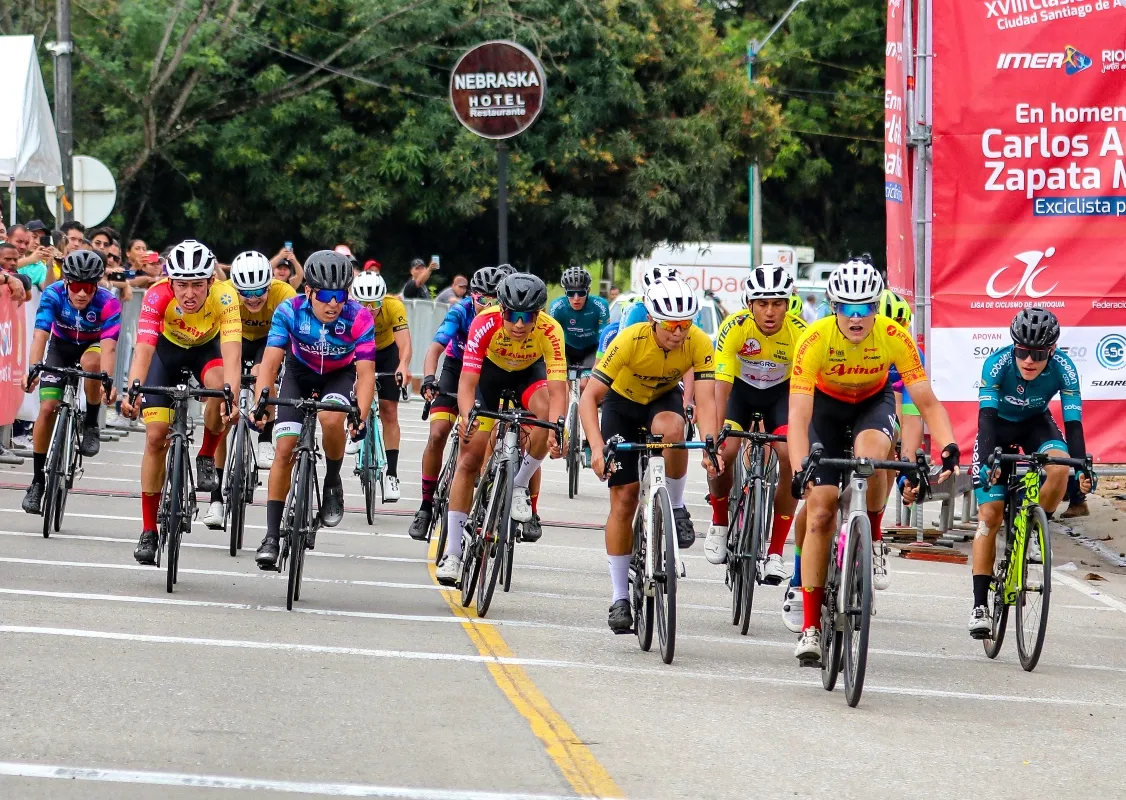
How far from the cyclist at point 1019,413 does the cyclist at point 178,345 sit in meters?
4.42

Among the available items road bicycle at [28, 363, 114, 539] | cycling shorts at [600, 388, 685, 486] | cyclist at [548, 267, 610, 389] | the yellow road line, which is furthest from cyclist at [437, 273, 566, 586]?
cyclist at [548, 267, 610, 389]

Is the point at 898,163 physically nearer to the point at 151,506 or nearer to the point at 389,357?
the point at 389,357

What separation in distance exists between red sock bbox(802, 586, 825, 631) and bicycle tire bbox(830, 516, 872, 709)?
0.46 metres

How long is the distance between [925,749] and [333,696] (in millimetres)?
2506

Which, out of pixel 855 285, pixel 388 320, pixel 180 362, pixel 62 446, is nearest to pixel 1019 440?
pixel 855 285

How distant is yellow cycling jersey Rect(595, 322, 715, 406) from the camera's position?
1012cm

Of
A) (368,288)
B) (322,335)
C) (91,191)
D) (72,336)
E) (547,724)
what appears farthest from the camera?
(91,191)

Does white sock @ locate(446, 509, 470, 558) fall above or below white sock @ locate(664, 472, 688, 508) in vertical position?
below

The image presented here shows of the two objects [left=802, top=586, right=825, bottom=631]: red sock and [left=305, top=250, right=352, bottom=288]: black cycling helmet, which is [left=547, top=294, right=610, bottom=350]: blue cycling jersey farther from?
[left=802, top=586, right=825, bottom=631]: red sock

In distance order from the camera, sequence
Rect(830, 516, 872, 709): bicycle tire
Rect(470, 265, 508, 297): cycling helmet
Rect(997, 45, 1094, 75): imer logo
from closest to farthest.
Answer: Rect(830, 516, 872, 709): bicycle tire → Rect(470, 265, 508, 297): cycling helmet → Rect(997, 45, 1094, 75): imer logo

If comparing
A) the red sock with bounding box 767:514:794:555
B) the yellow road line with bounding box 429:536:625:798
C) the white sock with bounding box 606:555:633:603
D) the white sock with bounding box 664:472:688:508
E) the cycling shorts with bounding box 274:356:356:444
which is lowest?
the yellow road line with bounding box 429:536:625:798

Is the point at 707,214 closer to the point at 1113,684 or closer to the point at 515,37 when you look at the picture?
the point at 515,37

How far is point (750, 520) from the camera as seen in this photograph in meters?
11.2

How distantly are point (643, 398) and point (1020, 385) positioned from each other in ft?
7.29
